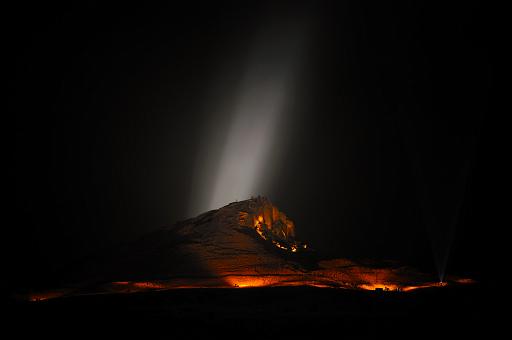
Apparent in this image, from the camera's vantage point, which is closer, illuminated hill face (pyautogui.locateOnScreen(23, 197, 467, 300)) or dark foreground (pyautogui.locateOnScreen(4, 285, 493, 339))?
dark foreground (pyautogui.locateOnScreen(4, 285, 493, 339))

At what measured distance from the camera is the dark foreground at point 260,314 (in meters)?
20.4

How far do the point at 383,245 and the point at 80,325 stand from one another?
460 ft

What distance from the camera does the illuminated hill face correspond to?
41.0 metres

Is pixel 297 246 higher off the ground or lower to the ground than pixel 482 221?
lower

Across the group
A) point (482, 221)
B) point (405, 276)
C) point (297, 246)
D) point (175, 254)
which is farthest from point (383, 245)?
point (175, 254)

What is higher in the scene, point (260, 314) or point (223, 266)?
point (260, 314)

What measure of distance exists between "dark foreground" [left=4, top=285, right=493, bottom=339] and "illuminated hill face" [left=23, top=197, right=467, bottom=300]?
22.2 feet

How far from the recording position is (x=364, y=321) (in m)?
22.5

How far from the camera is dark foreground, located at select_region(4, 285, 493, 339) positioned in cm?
2044

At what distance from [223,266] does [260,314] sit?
22192mm

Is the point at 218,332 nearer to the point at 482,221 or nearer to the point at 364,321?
the point at 364,321

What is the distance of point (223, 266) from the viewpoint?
1865 inches

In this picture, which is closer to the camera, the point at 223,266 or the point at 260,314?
the point at 260,314

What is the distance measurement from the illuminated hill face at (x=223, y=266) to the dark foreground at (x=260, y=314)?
22.2 ft
